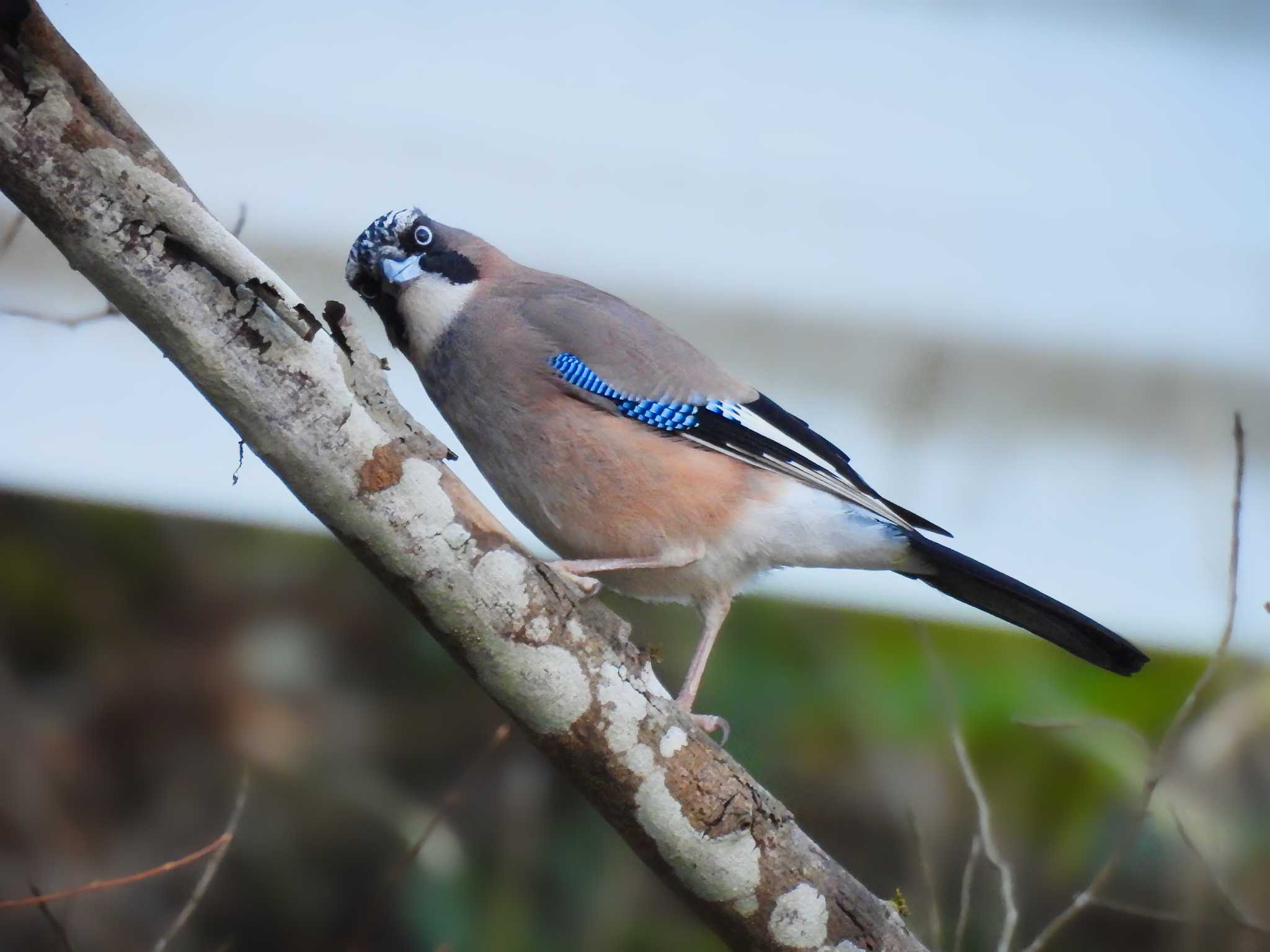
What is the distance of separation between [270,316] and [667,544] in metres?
0.87

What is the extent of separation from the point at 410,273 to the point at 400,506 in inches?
31.6

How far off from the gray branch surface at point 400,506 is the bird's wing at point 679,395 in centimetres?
54

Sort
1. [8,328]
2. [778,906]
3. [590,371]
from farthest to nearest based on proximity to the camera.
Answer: [8,328]
[590,371]
[778,906]

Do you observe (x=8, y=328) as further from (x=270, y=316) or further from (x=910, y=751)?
(x=910, y=751)

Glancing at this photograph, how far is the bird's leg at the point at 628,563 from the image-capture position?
80.5 inches

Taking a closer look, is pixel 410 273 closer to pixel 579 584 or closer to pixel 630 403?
pixel 630 403

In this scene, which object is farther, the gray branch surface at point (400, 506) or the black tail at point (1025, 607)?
the black tail at point (1025, 607)

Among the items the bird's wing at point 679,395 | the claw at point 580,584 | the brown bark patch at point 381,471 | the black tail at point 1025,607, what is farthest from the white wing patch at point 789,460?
the brown bark patch at point 381,471

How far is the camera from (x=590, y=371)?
2.12 meters

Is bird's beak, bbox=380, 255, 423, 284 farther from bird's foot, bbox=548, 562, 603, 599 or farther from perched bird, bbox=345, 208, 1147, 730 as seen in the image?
bird's foot, bbox=548, 562, 603, 599

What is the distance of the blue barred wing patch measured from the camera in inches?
82.9

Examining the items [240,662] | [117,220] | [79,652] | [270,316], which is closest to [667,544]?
[270,316]

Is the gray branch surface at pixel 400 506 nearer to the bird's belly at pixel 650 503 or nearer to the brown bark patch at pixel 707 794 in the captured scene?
the brown bark patch at pixel 707 794

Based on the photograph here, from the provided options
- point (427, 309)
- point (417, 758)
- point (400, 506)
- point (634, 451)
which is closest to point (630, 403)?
point (634, 451)
